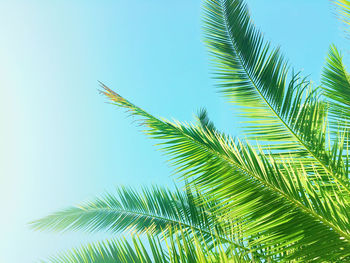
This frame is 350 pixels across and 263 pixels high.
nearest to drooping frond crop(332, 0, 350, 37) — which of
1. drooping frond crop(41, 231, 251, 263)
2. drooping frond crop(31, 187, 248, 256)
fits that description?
drooping frond crop(41, 231, 251, 263)

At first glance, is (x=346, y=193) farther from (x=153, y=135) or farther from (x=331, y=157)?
(x=153, y=135)

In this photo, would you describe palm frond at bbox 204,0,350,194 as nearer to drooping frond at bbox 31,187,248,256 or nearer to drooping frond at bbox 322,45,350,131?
drooping frond at bbox 322,45,350,131

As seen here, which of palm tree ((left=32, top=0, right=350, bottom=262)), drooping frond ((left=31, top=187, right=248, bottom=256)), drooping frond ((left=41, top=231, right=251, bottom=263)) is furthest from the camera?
drooping frond ((left=31, top=187, right=248, bottom=256))

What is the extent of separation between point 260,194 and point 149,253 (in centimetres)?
79

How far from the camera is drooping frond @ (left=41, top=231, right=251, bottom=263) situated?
122 cm

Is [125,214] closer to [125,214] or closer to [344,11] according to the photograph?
[125,214]

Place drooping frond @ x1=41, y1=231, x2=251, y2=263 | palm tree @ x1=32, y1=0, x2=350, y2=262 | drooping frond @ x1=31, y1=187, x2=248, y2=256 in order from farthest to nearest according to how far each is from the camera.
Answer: drooping frond @ x1=31, y1=187, x2=248, y2=256 < palm tree @ x1=32, y1=0, x2=350, y2=262 < drooping frond @ x1=41, y1=231, x2=251, y2=263

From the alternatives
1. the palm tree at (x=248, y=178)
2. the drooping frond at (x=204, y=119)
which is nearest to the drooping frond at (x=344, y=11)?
the palm tree at (x=248, y=178)

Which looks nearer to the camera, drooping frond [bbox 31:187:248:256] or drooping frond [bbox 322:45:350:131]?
drooping frond [bbox 322:45:350:131]

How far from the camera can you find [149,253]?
1.55 meters

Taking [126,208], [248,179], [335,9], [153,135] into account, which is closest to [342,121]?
[335,9]

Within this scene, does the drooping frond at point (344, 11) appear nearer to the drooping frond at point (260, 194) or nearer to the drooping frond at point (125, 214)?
the drooping frond at point (260, 194)

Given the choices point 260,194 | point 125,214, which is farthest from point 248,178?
point 125,214

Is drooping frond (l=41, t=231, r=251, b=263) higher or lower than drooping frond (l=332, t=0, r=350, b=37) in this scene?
lower
